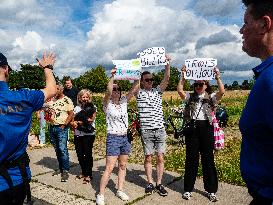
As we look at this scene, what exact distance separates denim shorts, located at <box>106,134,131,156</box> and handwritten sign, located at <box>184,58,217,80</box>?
62.7 inches

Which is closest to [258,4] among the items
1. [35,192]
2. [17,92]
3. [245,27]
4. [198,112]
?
[245,27]

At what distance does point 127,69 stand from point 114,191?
2319mm

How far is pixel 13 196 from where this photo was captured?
2854 millimetres

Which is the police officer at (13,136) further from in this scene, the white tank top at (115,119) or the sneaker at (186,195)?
the sneaker at (186,195)

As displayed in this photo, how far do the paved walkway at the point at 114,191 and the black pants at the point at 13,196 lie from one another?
299 cm

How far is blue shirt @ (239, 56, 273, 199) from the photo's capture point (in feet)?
4.86

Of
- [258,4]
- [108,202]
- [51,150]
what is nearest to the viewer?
[258,4]

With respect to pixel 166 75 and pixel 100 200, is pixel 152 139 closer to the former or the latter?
pixel 166 75

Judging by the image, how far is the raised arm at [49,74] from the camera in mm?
3196

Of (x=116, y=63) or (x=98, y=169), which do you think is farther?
(x=98, y=169)

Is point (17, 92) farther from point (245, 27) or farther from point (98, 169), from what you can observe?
point (98, 169)

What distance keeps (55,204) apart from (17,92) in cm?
350

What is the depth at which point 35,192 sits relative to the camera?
6465mm

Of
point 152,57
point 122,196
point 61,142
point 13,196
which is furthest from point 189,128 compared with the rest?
point 13,196
